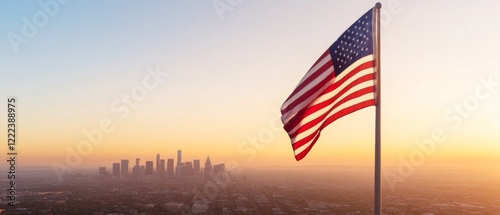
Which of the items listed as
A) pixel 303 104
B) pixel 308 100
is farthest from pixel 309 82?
pixel 303 104

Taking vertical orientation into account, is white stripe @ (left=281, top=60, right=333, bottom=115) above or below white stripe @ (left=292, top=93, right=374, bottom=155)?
above

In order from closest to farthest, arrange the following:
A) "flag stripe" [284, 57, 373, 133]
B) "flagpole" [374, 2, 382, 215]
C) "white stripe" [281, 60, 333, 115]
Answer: "flagpole" [374, 2, 382, 215], "flag stripe" [284, 57, 373, 133], "white stripe" [281, 60, 333, 115]

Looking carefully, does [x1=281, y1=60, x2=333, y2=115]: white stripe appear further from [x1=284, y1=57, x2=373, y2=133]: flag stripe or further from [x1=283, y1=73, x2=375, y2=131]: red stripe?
[x1=283, y1=73, x2=375, y2=131]: red stripe

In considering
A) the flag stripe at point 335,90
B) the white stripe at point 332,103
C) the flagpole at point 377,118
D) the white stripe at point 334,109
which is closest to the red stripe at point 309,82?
the flag stripe at point 335,90

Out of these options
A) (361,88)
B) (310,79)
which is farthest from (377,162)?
(310,79)

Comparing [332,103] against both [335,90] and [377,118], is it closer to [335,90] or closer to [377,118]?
[335,90]

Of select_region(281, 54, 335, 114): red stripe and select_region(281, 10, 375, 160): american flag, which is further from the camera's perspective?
select_region(281, 54, 335, 114): red stripe

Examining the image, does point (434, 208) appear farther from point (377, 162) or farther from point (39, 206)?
point (377, 162)

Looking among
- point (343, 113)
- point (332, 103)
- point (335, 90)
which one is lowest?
point (343, 113)

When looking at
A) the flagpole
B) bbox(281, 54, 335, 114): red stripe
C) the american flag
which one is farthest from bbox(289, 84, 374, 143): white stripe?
bbox(281, 54, 335, 114): red stripe
